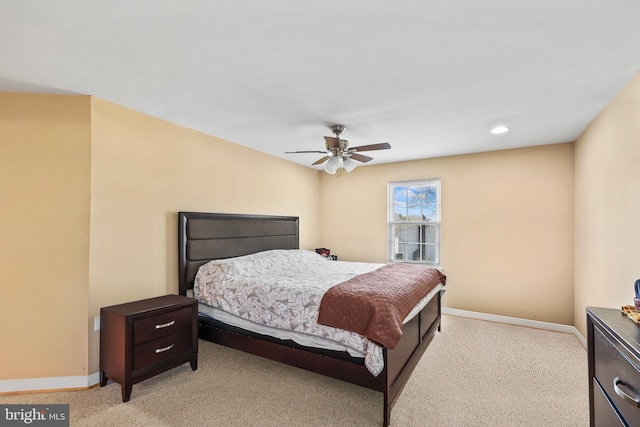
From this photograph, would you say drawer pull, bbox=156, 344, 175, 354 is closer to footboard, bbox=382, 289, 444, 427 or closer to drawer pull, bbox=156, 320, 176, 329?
drawer pull, bbox=156, 320, 176, 329

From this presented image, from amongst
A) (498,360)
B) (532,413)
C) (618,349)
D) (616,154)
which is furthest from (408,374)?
(616,154)

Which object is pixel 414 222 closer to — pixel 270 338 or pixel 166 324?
pixel 270 338

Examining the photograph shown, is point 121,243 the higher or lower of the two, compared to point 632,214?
lower

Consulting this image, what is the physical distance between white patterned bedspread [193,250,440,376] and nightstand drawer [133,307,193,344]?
1.31 feet

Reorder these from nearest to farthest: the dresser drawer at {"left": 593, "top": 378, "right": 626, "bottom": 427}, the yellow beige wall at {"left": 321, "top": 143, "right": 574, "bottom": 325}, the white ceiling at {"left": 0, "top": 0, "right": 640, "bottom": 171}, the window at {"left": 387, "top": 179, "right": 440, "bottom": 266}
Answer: the dresser drawer at {"left": 593, "top": 378, "right": 626, "bottom": 427} < the white ceiling at {"left": 0, "top": 0, "right": 640, "bottom": 171} < the yellow beige wall at {"left": 321, "top": 143, "right": 574, "bottom": 325} < the window at {"left": 387, "top": 179, "right": 440, "bottom": 266}

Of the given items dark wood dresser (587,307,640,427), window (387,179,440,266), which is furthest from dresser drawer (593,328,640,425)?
window (387,179,440,266)

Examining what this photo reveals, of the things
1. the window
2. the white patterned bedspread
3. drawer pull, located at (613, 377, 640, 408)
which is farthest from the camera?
the window

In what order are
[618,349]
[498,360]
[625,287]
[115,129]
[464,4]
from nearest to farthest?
[618,349] → [464,4] → [625,287] → [115,129] → [498,360]

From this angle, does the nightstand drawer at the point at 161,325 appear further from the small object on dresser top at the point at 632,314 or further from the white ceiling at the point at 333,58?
the small object on dresser top at the point at 632,314

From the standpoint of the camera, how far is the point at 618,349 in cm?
129

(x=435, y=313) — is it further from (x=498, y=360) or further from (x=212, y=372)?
(x=212, y=372)

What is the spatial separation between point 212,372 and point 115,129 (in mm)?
2519

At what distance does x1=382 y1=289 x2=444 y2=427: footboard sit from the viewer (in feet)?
7.01

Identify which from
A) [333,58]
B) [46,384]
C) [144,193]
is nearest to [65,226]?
[144,193]
